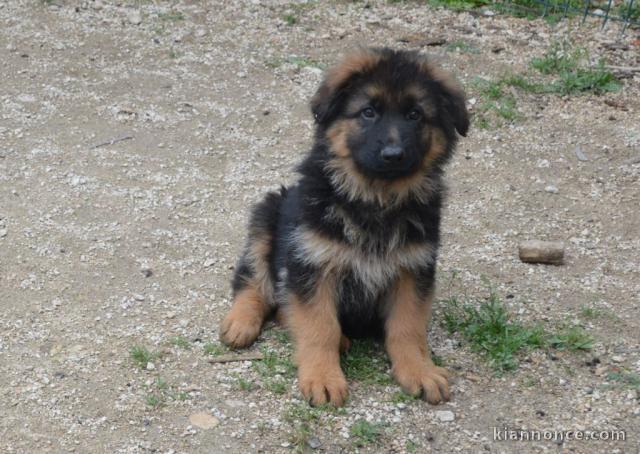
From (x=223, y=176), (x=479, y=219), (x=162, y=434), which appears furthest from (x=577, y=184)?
(x=162, y=434)

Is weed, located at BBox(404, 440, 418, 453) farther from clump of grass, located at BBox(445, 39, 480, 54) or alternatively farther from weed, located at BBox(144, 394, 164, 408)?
clump of grass, located at BBox(445, 39, 480, 54)

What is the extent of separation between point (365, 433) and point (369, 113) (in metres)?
1.61

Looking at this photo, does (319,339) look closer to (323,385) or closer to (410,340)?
(323,385)

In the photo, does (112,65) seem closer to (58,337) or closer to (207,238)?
(207,238)

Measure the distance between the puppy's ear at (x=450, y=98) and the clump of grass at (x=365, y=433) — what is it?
1625mm

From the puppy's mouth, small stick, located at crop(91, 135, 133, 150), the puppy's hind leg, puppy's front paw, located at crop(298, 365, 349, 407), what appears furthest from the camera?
small stick, located at crop(91, 135, 133, 150)

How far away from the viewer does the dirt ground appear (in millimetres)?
4328

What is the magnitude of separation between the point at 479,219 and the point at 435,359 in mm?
1828

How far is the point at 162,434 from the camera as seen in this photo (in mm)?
4195

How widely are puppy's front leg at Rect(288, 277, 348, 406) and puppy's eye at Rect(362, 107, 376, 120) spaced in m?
0.86

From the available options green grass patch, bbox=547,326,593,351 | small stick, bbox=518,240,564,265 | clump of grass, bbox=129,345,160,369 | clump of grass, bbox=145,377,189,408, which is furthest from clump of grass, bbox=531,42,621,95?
clump of grass, bbox=145,377,189,408

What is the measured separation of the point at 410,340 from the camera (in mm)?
4566

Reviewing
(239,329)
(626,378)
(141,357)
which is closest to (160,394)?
(141,357)

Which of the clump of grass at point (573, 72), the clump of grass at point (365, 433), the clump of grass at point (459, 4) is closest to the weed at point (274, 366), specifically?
the clump of grass at point (365, 433)
